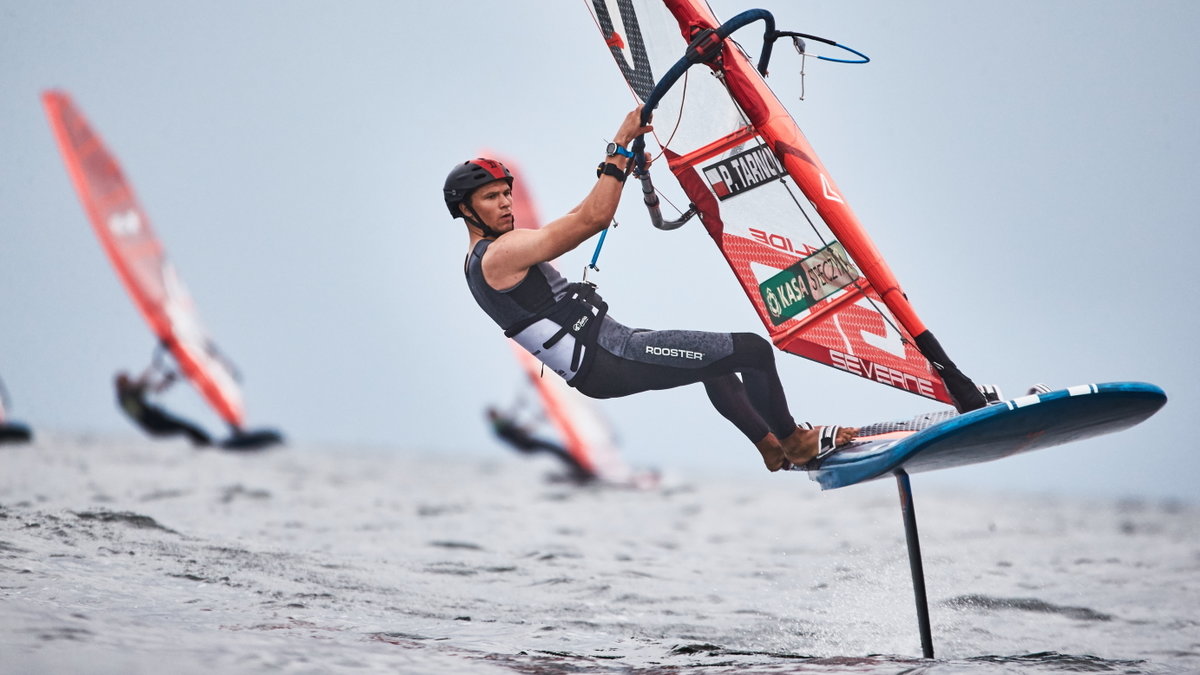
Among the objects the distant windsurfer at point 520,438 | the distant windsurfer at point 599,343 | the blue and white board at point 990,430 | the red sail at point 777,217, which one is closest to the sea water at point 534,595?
the blue and white board at point 990,430

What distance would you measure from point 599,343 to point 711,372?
52 centimetres

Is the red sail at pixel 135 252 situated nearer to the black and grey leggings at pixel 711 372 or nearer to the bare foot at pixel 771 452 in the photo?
the black and grey leggings at pixel 711 372

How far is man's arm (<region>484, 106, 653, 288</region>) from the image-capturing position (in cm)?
486

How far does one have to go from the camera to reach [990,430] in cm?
488

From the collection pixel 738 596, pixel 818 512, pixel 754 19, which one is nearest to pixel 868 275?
pixel 754 19

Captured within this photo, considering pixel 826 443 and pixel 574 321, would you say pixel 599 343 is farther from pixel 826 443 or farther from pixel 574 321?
pixel 826 443

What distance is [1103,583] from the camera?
28.2 feet

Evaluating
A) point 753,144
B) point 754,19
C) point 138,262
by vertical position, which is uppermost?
point 138,262

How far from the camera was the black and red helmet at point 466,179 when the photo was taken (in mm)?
5152

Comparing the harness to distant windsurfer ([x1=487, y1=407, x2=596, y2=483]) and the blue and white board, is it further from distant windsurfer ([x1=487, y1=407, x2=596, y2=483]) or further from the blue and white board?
distant windsurfer ([x1=487, y1=407, x2=596, y2=483])

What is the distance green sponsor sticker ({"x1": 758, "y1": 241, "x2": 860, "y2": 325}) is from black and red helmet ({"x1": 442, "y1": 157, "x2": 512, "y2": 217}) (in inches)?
55.5

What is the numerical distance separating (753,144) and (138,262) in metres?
17.8

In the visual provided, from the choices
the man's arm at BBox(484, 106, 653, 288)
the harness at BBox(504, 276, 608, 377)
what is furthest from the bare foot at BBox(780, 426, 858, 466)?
the man's arm at BBox(484, 106, 653, 288)

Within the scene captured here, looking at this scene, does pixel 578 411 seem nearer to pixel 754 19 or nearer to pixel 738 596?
pixel 738 596
